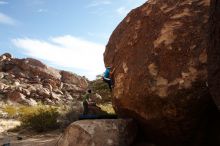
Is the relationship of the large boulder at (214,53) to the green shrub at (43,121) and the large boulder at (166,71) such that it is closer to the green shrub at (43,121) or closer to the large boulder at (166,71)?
the large boulder at (166,71)

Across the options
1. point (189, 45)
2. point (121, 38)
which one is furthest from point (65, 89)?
point (189, 45)

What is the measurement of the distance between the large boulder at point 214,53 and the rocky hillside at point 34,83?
84.1 feet

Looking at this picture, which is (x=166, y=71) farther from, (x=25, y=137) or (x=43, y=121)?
(x=43, y=121)

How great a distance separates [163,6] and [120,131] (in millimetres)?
3228

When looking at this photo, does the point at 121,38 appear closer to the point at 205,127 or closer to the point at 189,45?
the point at 189,45

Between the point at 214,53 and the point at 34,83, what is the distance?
33.5 metres

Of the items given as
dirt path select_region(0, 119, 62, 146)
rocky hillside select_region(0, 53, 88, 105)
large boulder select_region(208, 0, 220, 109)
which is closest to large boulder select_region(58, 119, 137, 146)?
dirt path select_region(0, 119, 62, 146)

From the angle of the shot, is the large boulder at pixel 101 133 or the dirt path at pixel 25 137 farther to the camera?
the dirt path at pixel 25 137

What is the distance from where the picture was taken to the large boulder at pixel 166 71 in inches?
279

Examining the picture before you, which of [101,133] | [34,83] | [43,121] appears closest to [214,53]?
[101,133]

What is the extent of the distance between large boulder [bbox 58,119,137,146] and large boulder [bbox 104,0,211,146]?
37 cm

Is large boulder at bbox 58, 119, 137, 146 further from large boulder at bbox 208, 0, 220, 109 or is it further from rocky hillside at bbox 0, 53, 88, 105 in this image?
rocky hillside at bbox 0, 53, 88, 105

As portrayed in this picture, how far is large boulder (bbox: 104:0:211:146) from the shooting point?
7.09 metres

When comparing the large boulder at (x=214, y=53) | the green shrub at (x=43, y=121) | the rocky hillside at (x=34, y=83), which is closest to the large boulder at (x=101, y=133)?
the large boulder at (x=214, y=53)
